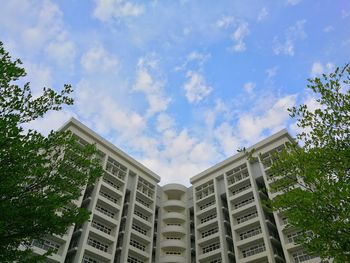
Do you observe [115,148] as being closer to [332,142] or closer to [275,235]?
[275,235]

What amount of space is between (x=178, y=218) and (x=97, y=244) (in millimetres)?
15092

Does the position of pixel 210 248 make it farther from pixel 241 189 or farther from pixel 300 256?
pixel 300 256

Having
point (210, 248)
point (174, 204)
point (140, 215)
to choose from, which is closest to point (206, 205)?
point (174, 204)

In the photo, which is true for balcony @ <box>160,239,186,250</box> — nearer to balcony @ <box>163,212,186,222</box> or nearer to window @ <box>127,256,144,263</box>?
balcony @ <box>163,212,186,222</box>

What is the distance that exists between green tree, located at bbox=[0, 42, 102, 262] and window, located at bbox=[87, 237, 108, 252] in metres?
28.0

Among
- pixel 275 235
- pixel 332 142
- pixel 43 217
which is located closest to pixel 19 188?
pixel 43 217

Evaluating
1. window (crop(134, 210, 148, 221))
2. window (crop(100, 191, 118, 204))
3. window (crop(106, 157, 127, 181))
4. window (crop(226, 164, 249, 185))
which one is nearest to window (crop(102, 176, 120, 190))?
window (crop(106, 157, 127, 181))

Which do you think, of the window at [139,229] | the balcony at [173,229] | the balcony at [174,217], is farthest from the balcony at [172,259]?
the balcony at [174,217]

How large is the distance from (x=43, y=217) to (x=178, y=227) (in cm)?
4033

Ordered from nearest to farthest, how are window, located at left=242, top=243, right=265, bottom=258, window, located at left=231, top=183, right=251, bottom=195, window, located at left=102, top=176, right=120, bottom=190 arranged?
window, located at left=242, top=243, right=265, bottom=258, window, located at left=102, top=176, right=120, bottom=190, window, located at left=231, top=183, right=251, bottom=195

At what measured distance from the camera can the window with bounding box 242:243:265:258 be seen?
1658 inches

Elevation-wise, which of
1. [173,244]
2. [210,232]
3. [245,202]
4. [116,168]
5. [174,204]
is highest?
[116,168]

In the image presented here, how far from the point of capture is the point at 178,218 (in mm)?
52312

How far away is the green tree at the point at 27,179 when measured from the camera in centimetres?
1296
